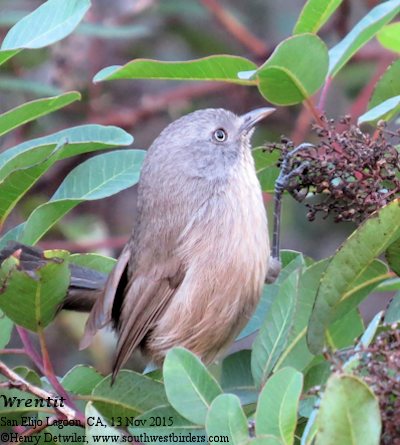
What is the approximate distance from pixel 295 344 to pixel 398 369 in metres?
0.96

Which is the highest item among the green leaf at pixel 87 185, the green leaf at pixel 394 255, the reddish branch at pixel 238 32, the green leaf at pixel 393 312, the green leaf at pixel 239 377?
the reddish branch at pixel 238 32

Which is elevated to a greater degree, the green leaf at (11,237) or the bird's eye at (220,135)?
the bird's eye at (220,135)

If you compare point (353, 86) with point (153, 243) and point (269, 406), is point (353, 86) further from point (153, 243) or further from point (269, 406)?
point (269, 406)

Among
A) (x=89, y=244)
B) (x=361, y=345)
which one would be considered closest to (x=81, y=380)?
(x=361, y=345)

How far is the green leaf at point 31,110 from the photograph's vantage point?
3307 millimetres

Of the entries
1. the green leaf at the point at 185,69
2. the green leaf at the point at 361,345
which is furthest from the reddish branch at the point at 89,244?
the green leaf at the point at 361,345

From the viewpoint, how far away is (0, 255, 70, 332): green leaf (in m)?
2.95

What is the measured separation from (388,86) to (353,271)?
871 mm

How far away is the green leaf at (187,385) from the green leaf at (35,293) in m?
0.48

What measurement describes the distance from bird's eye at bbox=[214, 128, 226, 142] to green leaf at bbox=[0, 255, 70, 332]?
154cm

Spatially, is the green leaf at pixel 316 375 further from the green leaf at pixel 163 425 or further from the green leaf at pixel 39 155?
the green leaf at pixel 39 155

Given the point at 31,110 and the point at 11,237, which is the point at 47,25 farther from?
the point at 11,237

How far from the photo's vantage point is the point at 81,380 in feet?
11.0

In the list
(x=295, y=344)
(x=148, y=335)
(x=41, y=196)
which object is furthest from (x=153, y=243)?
(x=41, y=196)
